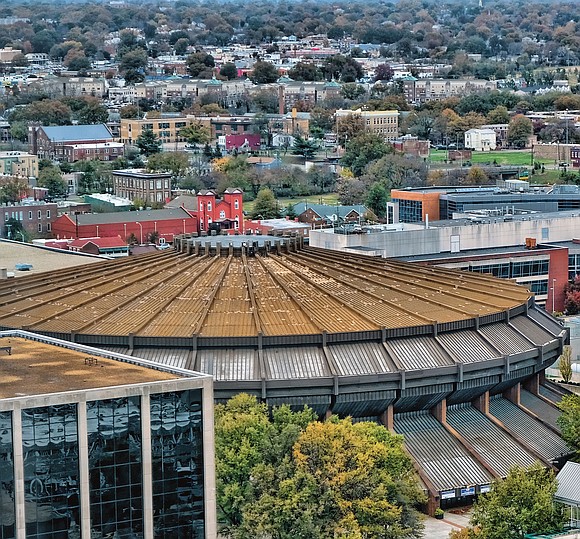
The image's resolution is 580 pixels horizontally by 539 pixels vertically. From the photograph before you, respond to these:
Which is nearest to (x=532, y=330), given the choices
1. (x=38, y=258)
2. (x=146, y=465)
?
(x=146, y=465)

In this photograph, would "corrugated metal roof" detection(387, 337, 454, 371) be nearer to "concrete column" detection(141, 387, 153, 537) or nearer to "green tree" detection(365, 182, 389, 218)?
"concrete column" detection(141, 387, 153, 537)

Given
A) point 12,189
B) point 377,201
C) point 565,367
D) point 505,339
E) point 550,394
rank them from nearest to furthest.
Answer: point 505,339, point 550,394, point 565,367, point 377,201, point 12,189

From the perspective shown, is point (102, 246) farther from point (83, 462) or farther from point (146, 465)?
point (83, 462)

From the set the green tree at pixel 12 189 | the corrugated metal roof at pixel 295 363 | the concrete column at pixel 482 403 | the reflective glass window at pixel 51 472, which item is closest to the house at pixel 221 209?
the green tree at pixel 12 189

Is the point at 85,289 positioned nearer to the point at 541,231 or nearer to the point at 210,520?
the point at 210,520

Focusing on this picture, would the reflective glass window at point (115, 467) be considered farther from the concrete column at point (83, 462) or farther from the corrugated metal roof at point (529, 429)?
the corrugated metal roof at point (529, 429)

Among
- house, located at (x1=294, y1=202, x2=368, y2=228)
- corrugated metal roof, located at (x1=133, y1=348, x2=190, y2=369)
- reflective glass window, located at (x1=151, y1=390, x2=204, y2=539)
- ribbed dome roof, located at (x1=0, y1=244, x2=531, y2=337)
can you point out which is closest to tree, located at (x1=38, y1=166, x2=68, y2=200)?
house, located at (x1=294, y1=202, x2=368, y2=228)

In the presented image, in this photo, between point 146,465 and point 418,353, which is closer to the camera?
point 146,465
